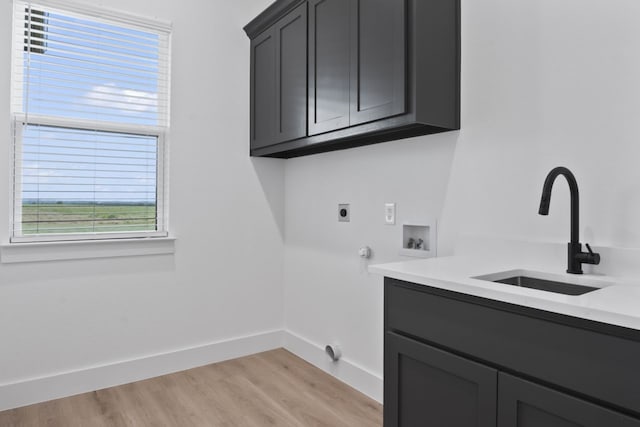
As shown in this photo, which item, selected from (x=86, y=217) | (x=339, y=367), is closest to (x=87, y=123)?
(x=86, y=217)

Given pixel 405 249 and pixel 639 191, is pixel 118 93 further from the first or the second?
pixel 639 191

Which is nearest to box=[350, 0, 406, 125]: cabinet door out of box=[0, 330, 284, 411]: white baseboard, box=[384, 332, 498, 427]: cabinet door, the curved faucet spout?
the curved faucet spout

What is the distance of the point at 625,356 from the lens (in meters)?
0.89

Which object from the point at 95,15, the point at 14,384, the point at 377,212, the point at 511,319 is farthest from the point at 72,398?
the point at 511,319

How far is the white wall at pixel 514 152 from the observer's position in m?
1.41

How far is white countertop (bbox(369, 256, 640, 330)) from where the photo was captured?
93cm

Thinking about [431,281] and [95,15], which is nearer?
[431,281]

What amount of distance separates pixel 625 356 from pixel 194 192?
2.50m

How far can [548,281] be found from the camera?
147 centimetres

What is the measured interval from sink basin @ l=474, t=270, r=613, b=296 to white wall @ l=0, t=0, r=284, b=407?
6.46 ft

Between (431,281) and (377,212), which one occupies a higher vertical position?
(377,212)

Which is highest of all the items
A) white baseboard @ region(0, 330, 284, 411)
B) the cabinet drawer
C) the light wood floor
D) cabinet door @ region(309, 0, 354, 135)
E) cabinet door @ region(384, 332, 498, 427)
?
cabinet door @ region(309, 0, 354, 135)

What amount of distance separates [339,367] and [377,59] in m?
1.82

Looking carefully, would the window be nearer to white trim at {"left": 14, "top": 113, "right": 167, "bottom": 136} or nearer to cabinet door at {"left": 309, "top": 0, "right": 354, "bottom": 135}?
white trim at {"left": 14, "top": 113, "right": 167, "bottom": 136}
